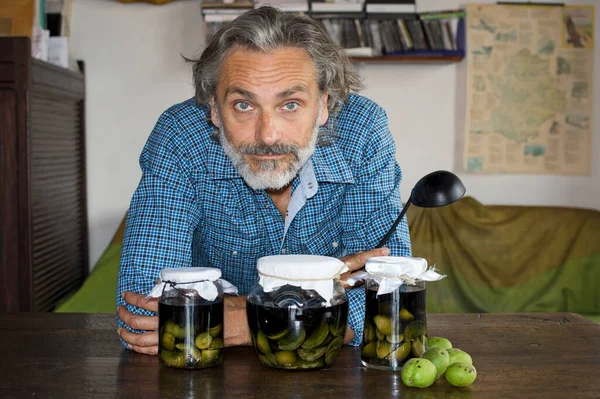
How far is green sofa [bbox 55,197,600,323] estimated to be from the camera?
305 cm

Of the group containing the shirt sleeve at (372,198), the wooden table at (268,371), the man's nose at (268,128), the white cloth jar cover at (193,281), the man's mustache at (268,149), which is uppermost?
the man's nose at (268,128)

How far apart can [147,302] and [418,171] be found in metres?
2.25

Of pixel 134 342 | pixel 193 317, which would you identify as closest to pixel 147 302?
pixel 134 342

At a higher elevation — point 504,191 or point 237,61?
point 237,61

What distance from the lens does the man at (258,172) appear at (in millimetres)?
1451

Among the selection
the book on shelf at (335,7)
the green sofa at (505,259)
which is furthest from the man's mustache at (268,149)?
the book on shelf at (335,7)

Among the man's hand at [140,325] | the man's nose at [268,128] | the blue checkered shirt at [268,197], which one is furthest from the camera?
the blue checkered shirt at [268,197]

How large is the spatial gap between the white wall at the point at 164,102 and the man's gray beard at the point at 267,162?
5.94 ft

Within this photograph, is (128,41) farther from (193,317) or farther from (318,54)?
(193,317)

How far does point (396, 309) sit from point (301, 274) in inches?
6.2

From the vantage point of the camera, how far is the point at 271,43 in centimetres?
150

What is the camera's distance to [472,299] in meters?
3.04

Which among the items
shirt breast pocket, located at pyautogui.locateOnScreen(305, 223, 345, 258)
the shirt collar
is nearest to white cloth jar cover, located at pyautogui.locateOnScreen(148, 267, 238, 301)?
the shirt collar

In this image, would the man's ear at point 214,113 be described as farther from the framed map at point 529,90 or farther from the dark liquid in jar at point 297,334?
the framed map at point 529,90
